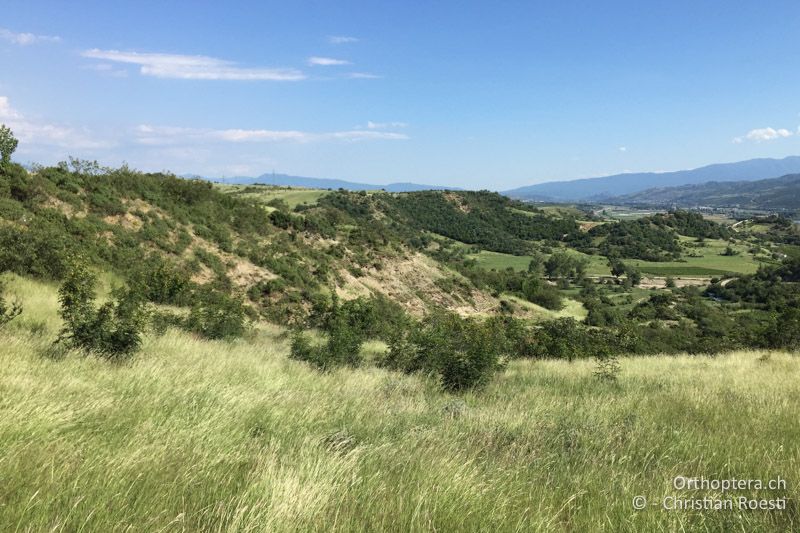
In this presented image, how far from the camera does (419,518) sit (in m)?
2.59

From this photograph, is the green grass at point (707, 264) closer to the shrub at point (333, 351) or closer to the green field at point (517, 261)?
the green field at point (517, 261)

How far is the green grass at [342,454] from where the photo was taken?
2506 mm

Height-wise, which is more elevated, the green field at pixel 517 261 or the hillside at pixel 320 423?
the hillside at pixel 320 423

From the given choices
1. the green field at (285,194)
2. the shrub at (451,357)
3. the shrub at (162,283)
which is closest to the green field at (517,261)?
the green field at (285,194)

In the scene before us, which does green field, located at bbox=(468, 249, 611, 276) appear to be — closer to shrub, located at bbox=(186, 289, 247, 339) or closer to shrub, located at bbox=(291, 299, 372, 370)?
shrub, located at bbox=(186, 289, 247, 339)

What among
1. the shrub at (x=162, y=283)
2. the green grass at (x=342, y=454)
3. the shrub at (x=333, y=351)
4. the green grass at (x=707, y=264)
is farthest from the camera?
the green grass at (x=707, y=264)

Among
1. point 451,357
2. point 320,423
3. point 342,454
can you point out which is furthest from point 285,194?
point 342,454

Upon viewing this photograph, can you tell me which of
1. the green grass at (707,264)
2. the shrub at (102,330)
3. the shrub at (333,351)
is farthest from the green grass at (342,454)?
the green grass at (707,264)

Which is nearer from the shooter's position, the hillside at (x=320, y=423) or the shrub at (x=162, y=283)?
the hillside at (x=320, y=423)

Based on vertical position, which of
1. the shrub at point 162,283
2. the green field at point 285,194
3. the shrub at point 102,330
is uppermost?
the green field at point 285,194

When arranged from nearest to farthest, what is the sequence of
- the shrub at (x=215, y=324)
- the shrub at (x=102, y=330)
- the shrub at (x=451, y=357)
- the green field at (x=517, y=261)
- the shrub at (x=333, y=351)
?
the shrub at (x=102, y=330), the shrub at (x=451, y=357), the shrub at (x=333, y=351), the shrub at (x=215, y=324), the green field at (x=517, y=261)

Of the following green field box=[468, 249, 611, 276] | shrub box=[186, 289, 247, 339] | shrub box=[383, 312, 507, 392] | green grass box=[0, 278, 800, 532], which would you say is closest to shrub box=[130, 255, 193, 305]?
shrub box=[186, 289, 247, 339]

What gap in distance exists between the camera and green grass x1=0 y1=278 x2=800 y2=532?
251 cm

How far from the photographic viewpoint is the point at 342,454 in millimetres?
3717
